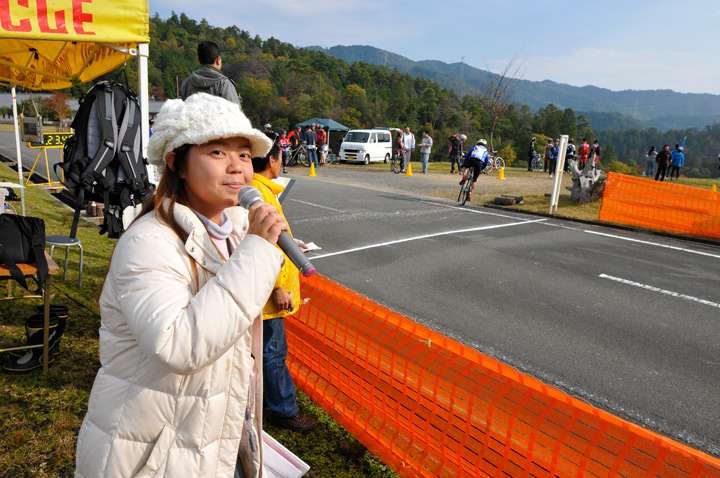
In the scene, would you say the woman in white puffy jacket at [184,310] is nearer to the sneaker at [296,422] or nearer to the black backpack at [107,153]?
the sneaker at [296,422]

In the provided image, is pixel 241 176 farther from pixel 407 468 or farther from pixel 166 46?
pixel 166 46

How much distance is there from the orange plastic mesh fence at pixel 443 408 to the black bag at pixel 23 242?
68.9 inches

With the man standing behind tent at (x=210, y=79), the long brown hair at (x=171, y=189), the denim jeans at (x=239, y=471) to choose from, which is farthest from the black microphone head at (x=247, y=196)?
the man standing behind tent at (x=210, y=79)

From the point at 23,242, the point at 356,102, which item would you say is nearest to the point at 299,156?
the point at 23,242

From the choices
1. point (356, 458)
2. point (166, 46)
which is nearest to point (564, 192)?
point (356, 458)

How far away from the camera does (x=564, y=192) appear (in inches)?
612

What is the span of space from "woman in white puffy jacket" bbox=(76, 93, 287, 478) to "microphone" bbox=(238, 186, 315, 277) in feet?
0.17

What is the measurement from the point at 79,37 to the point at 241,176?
8.85 feet

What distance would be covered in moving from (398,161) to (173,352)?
2209cm

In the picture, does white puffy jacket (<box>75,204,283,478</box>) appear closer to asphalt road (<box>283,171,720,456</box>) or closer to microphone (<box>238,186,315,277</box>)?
microphone (<box>238,186,315,277</box>)

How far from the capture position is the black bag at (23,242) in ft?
10.1

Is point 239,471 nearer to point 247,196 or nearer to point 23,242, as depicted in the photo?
point 247,196

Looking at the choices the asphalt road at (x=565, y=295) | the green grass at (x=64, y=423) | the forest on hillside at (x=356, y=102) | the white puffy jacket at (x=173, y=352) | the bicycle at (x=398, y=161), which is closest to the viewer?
the white puffy jacket at (x=173, y=352)

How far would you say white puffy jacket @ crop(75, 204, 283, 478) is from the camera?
109 cm
